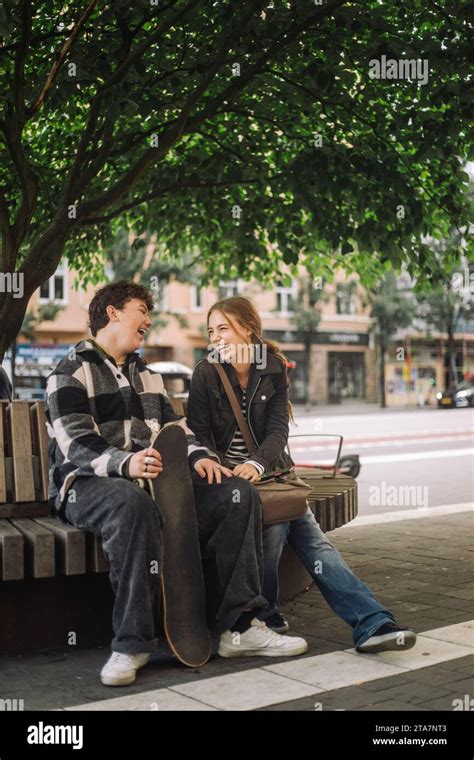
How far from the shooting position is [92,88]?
329 inches

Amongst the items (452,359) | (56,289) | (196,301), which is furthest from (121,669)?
(452,359)

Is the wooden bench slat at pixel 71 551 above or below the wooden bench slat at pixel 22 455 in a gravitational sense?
below

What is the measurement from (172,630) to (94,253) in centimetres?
795

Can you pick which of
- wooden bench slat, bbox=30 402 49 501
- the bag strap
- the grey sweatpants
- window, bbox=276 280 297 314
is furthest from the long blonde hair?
window, bbox=276 280 297 314

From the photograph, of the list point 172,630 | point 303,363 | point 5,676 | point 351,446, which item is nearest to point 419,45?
point 172,630

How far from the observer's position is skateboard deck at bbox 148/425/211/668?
13.8 feet

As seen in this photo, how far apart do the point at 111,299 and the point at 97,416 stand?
0.58 metres

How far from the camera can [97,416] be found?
14.7 feet

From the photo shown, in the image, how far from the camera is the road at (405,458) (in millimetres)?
10922

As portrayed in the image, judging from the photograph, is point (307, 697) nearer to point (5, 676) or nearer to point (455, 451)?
point (5, 676)

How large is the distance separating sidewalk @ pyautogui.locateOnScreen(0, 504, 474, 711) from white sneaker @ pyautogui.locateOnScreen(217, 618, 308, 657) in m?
0.04

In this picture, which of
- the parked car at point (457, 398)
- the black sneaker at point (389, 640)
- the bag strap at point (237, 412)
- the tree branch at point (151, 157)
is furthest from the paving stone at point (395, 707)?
the parked car at point (457, 398)

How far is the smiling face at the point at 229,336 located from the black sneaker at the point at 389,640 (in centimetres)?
156

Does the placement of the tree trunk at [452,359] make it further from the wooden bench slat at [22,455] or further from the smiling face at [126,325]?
the smiling face at [126,325]
